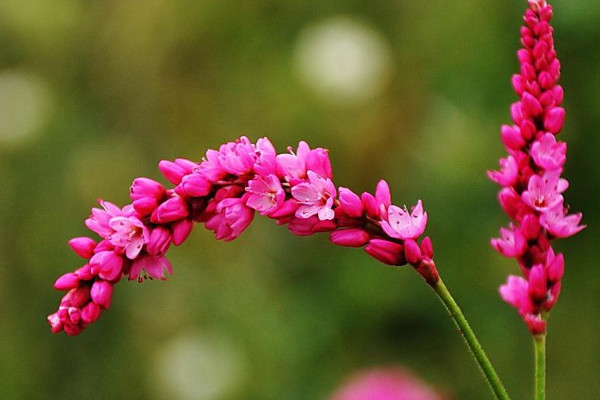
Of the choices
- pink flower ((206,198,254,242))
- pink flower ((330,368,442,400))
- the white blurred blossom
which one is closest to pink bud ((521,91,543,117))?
pink flower ((206,198,254,242))

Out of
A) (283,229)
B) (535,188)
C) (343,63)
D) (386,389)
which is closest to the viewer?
(535,188)

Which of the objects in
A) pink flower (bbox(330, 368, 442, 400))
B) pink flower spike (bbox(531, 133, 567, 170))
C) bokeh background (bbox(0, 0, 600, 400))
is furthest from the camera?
bokeh background (bbox(0, 0, 600, 400))

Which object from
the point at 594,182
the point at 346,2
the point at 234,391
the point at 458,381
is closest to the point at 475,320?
the point at 458,381

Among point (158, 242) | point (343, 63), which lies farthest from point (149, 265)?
point (343, 63)

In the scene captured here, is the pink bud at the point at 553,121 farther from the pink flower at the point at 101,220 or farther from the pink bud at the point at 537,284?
the pink flower at the point at 101,220

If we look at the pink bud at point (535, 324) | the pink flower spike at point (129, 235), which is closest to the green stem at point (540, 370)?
the pink bud at point (535, 324)

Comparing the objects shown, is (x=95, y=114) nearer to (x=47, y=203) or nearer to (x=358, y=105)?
(x=47, y=203)

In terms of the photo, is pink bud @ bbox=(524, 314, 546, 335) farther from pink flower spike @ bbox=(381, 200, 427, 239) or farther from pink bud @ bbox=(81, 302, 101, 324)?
pink bud @ bbox=(81, 302, 101, 324)

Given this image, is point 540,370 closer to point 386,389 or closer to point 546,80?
point 546,80
